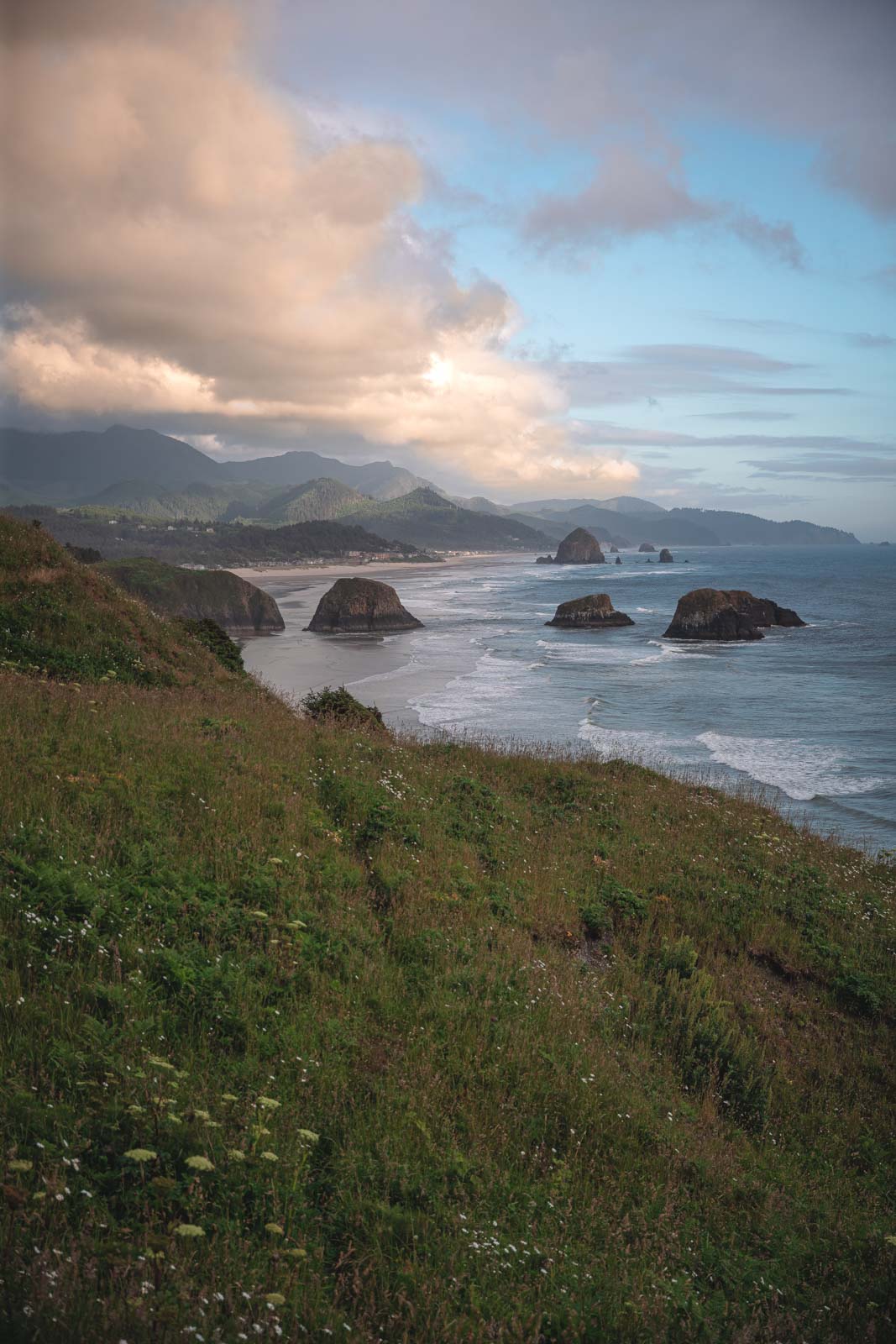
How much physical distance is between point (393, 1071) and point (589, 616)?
70.9m

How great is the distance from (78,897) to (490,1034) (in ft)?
12.4

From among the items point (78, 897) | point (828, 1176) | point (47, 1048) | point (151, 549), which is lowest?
point (828, 1176)

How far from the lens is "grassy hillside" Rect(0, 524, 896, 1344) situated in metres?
4.13

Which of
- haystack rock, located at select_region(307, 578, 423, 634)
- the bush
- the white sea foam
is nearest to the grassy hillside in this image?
the bush

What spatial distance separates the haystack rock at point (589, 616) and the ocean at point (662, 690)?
2119 millimetres

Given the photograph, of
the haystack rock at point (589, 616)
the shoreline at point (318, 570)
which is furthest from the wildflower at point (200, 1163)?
the shoreline at point (318, 570)

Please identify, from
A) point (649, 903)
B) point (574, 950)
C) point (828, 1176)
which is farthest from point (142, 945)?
point (649, 903)

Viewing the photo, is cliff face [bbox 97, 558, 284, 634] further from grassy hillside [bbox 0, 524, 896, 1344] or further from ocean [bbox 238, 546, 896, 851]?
grassy hillside [bbox 0, 524, 896, 1344]

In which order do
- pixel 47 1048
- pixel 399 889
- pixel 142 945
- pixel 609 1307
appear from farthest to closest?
pixel 399 889 < pixel 142 945 < pixel 47 1048 < pixel 609 1307

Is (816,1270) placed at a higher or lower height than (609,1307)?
lower

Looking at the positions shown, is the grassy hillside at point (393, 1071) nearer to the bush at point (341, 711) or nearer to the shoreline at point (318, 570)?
the bush at point (341, 711)

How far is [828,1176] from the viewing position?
6660 mm

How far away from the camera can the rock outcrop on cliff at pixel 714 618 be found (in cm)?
6425

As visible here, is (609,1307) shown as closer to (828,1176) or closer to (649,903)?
(828,1176)
